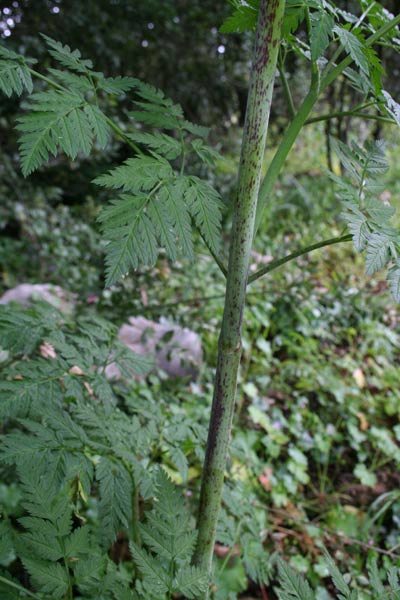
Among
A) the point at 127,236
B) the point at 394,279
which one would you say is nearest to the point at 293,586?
the point at 394,279

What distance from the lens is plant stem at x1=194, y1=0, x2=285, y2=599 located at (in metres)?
0.83

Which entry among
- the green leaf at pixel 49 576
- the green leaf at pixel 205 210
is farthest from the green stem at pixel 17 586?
the green leaf at pixel 205 210

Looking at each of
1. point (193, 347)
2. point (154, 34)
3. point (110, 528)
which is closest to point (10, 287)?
point (193, 347)

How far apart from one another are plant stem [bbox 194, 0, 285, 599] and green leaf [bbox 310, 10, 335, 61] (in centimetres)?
6

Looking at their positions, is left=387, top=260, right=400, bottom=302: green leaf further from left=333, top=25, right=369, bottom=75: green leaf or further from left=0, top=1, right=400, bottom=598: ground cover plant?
left=333, top=25, right=369, bottom=75: green leaf

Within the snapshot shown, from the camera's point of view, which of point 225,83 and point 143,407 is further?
point 225,83

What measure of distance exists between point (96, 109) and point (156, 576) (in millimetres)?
852

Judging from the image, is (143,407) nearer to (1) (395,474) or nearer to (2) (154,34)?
(1) (395,474)

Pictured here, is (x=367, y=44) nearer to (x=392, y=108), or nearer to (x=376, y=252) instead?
(x=392, y=108)

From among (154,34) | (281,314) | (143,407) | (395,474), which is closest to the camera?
(143,407)

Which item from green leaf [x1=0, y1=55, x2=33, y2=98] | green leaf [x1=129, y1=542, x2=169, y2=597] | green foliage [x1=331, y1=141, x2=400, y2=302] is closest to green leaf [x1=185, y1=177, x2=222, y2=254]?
green foliage [x1=331, y1=141, x2=400, y2=302]

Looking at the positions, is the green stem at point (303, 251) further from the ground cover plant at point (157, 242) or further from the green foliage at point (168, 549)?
the green foliage at point (168, 549)

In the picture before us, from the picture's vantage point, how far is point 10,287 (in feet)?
13.2

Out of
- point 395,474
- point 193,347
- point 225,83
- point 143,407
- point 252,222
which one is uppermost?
point 225,83
